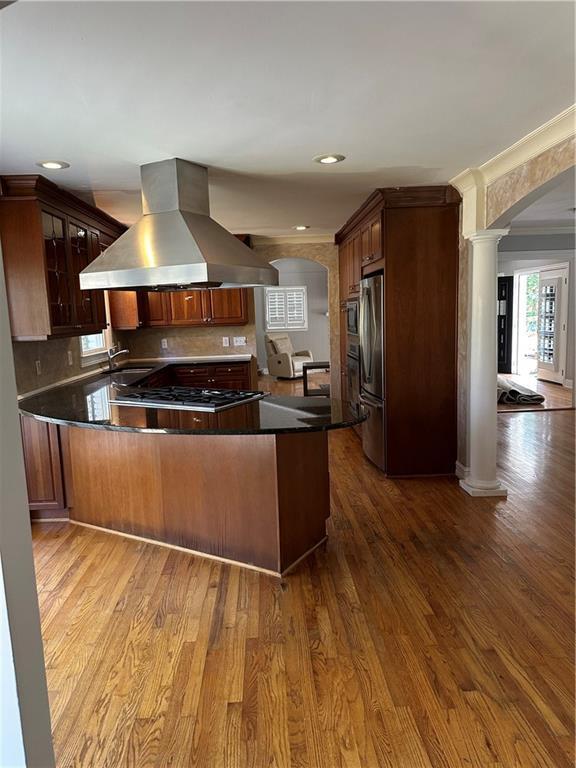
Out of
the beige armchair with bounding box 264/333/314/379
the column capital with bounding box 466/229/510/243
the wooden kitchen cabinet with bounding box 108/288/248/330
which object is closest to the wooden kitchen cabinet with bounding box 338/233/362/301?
the wooden kitchen cabinet with bounding box 108/288/248/330

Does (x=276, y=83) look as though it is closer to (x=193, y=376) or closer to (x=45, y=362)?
(x=45, y=362)

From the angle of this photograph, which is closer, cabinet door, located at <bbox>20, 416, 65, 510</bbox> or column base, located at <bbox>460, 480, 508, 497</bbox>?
cabinet door, located at <bbox>20, 416, 65, 510</bbox>

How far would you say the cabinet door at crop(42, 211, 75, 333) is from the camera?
3.53 meters

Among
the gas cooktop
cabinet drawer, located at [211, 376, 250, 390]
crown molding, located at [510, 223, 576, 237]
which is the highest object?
crown molding, located at [510, 223, 576, 237]

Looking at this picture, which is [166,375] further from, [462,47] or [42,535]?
[462,47]

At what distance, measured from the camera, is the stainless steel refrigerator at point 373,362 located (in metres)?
4.34

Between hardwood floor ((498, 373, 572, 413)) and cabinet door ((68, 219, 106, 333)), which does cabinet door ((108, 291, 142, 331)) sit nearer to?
cabinet door ((68, 219, 106, 333))

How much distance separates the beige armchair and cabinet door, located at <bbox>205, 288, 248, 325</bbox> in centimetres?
410

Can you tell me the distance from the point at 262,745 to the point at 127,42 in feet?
8.08

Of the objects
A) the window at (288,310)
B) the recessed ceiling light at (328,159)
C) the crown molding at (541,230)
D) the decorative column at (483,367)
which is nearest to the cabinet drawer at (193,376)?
the decorative column at (483,367)

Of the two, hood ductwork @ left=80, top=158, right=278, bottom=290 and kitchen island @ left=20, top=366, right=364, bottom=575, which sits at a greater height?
hood ductwork @ left=80, top=158, right=278, bottom=290

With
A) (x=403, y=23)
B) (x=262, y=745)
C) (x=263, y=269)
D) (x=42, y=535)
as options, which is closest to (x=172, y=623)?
(x=262, y=745)

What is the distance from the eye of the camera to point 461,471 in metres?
4.26

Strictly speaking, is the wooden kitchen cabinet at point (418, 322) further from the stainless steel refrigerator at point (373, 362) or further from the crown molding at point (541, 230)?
the crown molding at point (541, 230)
